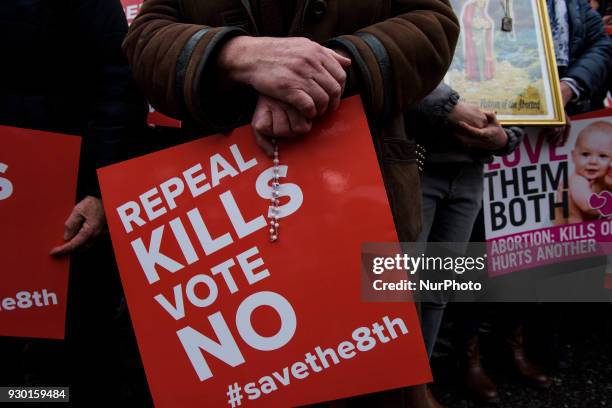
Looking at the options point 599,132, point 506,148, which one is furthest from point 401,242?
point 599,132

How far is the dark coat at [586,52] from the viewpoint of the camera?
195 cm

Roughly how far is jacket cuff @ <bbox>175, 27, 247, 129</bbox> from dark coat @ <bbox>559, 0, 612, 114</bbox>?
1591 millimetres

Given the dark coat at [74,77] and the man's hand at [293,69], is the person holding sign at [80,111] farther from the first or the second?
the man's hand at [293,69]

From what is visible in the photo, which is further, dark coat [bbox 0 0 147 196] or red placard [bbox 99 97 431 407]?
dark coat [bbox 0 0 147 196]

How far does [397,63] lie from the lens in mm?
886

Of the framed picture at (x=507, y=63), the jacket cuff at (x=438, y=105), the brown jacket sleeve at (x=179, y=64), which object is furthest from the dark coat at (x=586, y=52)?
the brown jacket sleeve at (x=179, y=64)

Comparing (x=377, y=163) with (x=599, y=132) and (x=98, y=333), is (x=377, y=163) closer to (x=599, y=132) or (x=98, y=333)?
(x=98, y=333)

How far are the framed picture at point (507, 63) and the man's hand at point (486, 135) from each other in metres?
0.08

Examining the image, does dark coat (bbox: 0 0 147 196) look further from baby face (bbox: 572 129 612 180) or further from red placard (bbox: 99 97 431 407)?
baby face (bbox: 572 129 612 180)

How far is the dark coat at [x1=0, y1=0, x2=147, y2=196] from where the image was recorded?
1.17 m

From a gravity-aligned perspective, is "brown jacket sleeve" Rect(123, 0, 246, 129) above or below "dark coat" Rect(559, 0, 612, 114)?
below

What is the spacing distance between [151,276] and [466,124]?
1.00 metres

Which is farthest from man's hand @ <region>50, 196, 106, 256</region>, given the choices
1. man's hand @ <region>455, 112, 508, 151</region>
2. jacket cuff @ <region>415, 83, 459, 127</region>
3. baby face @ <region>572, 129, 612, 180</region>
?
baby face @ <region>572, 129, 612, 180</region>

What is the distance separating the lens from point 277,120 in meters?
0.85
